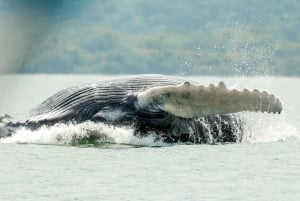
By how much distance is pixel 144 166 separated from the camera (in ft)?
43.9

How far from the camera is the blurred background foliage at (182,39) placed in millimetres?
133875

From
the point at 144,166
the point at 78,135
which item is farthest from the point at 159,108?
the point at 144,166

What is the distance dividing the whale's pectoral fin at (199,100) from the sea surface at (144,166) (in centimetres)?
61

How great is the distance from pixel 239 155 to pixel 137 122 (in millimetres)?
1840

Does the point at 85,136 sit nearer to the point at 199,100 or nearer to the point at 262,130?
the point at 199,100

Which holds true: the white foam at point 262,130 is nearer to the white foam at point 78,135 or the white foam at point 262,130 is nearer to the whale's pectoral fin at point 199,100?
the whale's pectoral fin at point 199,100

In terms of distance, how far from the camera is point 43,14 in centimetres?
720

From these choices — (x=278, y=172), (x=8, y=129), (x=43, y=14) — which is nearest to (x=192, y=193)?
(x=278, y=172)

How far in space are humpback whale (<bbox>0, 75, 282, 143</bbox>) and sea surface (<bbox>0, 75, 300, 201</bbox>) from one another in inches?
7.4

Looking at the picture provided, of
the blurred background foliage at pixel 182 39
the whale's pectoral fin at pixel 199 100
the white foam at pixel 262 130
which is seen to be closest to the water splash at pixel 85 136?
the white foam at pixel 262 130

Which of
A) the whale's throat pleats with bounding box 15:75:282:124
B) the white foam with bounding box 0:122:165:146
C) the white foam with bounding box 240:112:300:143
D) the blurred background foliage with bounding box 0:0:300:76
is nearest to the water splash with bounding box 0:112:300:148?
the white foam with bounding box 0:122:165:146

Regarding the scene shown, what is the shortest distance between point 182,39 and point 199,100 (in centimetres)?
14306

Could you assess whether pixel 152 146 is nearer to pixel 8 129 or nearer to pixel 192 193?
pixel 8 129

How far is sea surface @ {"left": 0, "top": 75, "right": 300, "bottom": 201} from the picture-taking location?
11094 millimetres
